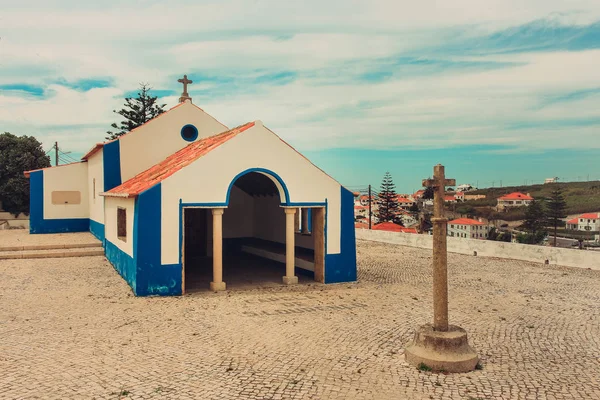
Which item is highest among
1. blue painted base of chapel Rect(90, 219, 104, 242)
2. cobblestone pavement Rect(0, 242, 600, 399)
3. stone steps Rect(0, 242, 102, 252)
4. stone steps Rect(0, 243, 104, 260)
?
blue painted base of chapel Rect(90, 219, 104, 242)

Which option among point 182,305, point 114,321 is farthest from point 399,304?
point 114,321

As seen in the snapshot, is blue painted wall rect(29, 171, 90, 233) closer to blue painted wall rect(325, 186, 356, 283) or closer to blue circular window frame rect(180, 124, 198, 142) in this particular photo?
blue circular window frame rect(180, 124, 198, 142)

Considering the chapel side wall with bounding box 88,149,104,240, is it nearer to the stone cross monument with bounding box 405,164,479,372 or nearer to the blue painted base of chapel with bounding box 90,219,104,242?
the blue painted base of chapel with bounding box 90,219,104,242

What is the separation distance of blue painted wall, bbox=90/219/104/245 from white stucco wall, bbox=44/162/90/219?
1496 millimetres

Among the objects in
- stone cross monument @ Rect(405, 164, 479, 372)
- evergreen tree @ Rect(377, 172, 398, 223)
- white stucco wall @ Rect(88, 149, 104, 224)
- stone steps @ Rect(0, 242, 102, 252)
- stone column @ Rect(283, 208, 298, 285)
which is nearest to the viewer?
stone cross monument @ Rect(405, 164, 479, 372)

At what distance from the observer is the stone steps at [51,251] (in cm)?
1630

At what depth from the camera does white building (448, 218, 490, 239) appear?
80375 millimetres

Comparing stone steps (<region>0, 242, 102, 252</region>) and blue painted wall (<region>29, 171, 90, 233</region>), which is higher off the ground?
blue painted wall (<region>29, 171, 90, 233</region>)

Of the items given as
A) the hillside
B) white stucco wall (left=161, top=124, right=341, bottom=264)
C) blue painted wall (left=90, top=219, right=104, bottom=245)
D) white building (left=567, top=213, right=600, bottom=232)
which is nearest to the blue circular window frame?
blue painted wall (left=90, top=219, right=104, bottom=245)

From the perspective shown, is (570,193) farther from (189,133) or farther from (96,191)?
(96,191)

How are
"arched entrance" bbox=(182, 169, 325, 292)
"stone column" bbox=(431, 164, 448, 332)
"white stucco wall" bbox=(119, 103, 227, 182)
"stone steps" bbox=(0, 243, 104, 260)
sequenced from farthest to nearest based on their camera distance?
"white stucco wall" bbox=(119, 103, 227, 182) < "stone steps" bbox=(0, 243, 104, 260) < "arched entrance" bbox=(182, 169, 325, 292) < "stone column" bbox=(431, 164, 448, 332)

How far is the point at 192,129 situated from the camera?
1764cm

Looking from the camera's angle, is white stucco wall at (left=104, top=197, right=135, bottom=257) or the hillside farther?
the hillside

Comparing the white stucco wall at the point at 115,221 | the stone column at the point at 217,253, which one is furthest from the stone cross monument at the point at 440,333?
the white stucco wall at the point at 115,221
